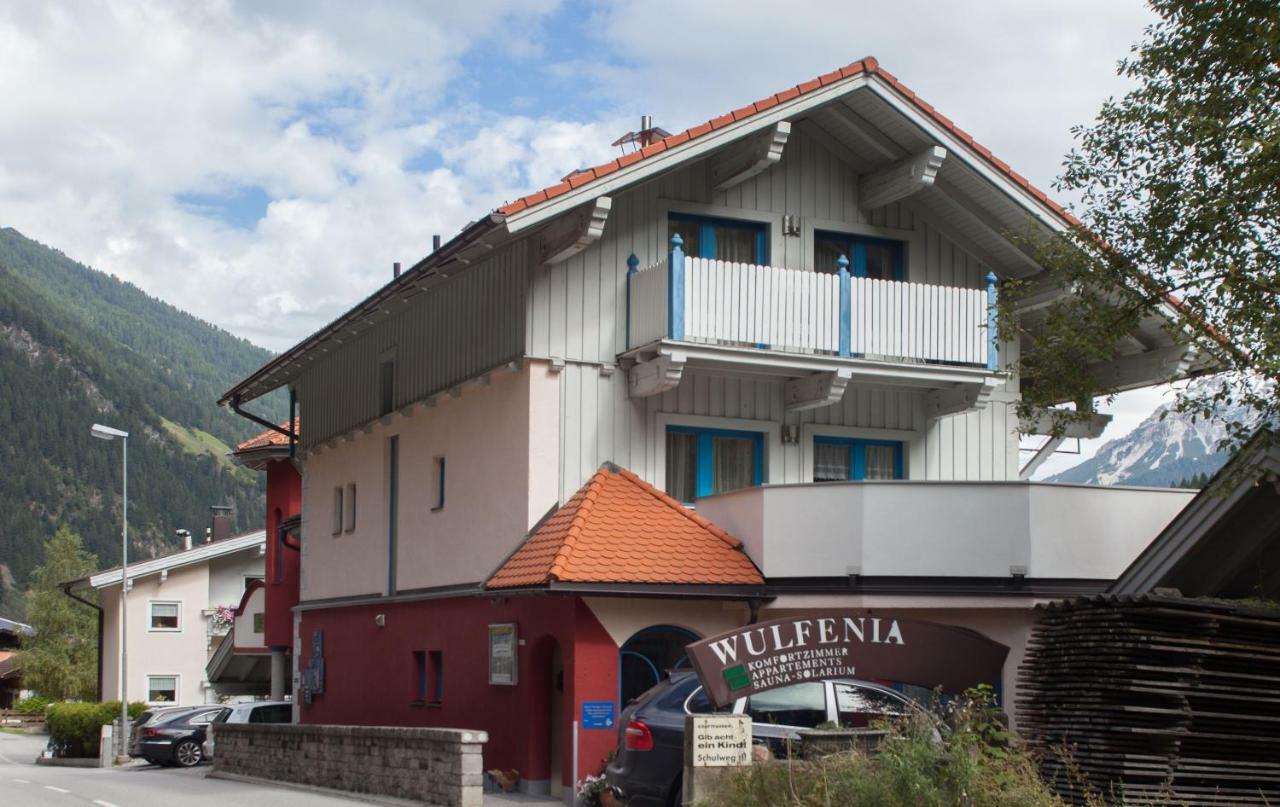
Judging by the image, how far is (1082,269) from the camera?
664 inches

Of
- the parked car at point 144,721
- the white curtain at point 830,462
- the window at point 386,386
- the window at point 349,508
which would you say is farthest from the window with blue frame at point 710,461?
the parked car at point 144,721

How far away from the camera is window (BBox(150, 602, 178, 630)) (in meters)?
58.0

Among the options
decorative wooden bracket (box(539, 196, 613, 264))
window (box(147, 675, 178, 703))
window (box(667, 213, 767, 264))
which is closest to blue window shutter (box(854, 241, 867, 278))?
window (box(667, 213, 767, 264))

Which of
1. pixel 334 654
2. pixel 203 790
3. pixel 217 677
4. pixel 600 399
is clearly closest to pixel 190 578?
pixel 217 677

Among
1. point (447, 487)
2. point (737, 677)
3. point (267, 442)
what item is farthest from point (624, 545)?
point (267, 442)

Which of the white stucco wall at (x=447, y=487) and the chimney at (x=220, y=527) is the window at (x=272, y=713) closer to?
the white stucco wall at (x=447, y=487)

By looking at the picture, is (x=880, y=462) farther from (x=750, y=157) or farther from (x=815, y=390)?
(x=750, y=157)

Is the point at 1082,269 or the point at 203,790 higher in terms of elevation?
the point at 1082,269

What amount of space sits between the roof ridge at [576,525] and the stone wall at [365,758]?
207 cm

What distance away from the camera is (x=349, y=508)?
30453mm

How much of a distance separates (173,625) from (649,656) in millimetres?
40986

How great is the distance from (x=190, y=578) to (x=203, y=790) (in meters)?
35.1

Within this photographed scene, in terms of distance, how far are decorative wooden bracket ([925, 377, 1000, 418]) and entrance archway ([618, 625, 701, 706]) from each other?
5.56 metres

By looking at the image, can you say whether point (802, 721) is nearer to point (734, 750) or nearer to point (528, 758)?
point (734, 750)
